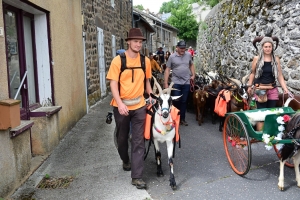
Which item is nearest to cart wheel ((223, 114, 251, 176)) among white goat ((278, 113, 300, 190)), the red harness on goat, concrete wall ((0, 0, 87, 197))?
white goat ((278, 113, 300, 190))

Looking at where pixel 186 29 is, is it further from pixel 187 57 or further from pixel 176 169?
pixel 176 169

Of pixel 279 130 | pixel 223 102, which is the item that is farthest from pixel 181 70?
pixel 279 130

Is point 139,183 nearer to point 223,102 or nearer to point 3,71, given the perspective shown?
point 3,71

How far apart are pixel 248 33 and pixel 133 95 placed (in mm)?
6580

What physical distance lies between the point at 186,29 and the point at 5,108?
47.2 meters

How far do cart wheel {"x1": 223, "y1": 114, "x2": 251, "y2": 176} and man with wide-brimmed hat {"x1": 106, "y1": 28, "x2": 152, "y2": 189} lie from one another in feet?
4.55

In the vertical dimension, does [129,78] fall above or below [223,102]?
above

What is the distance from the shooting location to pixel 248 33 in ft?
33.0

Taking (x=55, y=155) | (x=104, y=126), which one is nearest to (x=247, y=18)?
(x=104, y=126)

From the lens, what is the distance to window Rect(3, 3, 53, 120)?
17.0 ft

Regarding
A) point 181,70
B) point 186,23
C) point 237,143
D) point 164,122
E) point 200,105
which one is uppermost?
point 186,23

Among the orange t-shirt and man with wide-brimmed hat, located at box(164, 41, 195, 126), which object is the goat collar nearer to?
the orange t-shirt

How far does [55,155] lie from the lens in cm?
589

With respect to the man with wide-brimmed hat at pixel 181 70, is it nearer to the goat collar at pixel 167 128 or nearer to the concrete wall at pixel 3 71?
the goat collar at pixel 167 128
